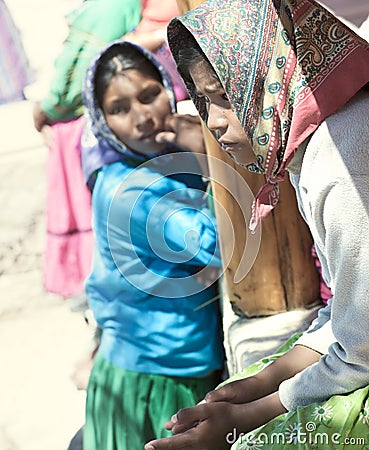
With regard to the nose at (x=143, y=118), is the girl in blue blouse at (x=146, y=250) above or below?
below

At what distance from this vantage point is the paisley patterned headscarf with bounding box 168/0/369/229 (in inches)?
61.4

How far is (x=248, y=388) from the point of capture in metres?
1.90

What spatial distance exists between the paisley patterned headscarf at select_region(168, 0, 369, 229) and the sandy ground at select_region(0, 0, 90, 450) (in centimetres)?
309

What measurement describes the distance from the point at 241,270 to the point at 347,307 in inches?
50.1

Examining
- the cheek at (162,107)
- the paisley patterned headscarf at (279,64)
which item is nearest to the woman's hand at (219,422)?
the paisley patterned headscarf at (279,64)

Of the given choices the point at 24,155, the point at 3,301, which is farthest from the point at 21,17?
the point at 3,301

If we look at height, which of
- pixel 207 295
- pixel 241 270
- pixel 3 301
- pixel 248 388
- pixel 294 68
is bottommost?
pixel 3 301

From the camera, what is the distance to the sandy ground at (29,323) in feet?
15.0

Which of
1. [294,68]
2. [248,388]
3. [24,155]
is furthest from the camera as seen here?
[24,155]

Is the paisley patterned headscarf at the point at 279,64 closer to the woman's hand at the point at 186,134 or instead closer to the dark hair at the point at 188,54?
the dark hair at the point at 188,54

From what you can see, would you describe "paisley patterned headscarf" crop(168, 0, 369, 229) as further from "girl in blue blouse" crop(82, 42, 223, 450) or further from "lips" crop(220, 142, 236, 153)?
"girl in blue blouse" crop(82, 42, 223, 450)

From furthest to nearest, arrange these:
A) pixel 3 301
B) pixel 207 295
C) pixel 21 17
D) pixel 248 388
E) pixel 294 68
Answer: pixel 21 17 → pixel 3 301 → pixel 207 295 → pixel 248 388 → pixel 294 68

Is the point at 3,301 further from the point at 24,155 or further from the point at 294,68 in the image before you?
the point at 294,68

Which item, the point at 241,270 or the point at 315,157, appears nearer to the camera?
the point at 315,157
